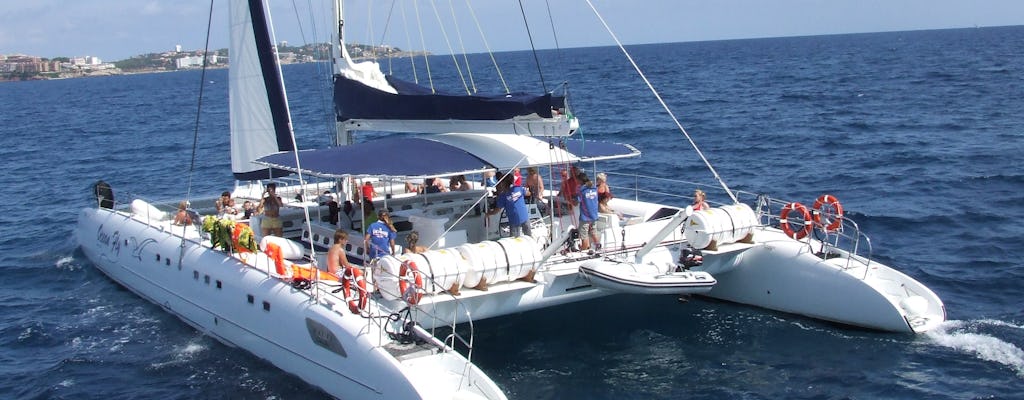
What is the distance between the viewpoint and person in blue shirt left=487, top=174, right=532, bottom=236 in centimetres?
1365

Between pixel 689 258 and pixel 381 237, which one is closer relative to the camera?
pixel 381 237

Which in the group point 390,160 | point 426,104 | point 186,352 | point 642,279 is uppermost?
point 426,104

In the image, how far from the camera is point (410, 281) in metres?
11.3

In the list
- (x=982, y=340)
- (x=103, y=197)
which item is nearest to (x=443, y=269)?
(x=982, y=340)

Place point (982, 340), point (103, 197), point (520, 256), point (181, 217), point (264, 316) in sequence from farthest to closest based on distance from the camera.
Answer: point (103, 197), point (181, 217), point (982, 340), point (264, 316), point (520, 256)

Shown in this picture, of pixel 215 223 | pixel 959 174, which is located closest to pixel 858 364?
pixel 215 223

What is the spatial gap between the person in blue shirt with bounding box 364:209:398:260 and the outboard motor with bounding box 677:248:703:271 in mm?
3896

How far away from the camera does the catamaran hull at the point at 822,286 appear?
43.8 ft

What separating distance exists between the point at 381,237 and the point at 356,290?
1195 millimetres

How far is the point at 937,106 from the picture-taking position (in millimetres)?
41094

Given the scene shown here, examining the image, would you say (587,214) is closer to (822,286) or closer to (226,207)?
(822,286)

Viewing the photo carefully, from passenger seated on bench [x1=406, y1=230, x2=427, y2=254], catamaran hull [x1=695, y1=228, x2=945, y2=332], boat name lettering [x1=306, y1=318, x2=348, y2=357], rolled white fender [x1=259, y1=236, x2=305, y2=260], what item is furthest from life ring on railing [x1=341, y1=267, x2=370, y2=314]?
catamaran hull [x1=695, y1=228, x2=945, y2=332]

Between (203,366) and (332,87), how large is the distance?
5.24m

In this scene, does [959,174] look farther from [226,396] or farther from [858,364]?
[226,396]
